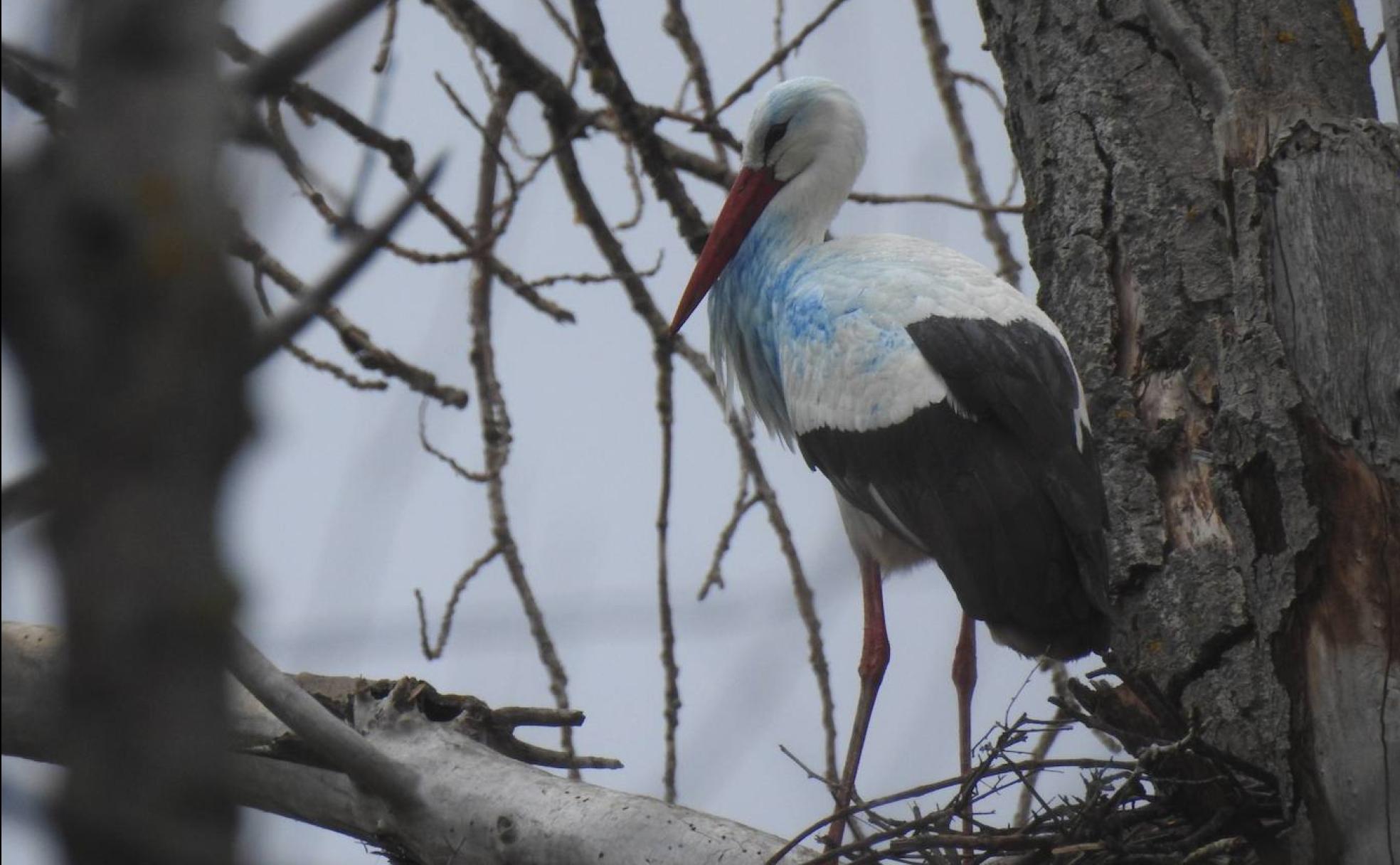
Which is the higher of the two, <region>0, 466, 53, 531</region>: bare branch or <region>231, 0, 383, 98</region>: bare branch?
<region>231, 0, 383, 98</region>: bare branch

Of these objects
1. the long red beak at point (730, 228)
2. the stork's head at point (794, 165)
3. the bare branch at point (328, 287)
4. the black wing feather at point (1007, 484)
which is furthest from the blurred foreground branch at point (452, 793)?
the stork's head at point (794, 165)

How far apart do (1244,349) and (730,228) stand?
2.40 meters

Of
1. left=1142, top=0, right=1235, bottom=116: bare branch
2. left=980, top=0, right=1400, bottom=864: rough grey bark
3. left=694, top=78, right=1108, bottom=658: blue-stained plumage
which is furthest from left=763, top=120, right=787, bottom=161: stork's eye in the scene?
left=1142, top=0, right=1235, bottom=116: bare branch

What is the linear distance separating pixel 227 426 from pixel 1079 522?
2914 mm

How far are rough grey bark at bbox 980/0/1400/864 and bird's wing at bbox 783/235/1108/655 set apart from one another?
186 mm

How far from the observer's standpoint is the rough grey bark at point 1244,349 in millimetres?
2605

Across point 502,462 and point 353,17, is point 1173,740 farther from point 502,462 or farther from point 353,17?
point 353,17

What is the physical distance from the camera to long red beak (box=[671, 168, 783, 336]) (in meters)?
4.94

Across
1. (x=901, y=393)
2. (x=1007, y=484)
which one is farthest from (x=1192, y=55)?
(x=901, y=393)

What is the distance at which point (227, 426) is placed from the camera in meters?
0.98

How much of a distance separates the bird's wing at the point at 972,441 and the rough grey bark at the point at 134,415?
291 cm

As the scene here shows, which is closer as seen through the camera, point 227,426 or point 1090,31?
point 227,426

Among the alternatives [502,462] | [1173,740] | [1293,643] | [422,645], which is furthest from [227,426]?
[502,462]

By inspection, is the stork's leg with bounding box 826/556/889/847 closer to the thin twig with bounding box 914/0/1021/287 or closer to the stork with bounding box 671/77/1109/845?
the stork with bounding box 671/77/1109/845
